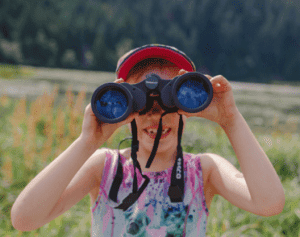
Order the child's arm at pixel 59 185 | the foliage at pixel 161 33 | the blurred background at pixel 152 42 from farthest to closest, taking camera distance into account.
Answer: the foliage at pixel 161 33
the blurred background at pixel 152 42
the child's arm at pixel 59 185

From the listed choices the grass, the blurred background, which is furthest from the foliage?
the grass

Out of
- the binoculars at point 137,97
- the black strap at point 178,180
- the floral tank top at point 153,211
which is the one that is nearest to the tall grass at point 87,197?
the floral tank top at point 153,211

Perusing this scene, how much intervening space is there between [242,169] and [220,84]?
415 mm

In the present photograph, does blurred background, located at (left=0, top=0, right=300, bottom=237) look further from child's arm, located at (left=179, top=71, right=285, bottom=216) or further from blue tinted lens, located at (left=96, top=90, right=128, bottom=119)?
blue tinted lens, located at (left=96, top=90, right=128, bottom=119)

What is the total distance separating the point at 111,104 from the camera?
4.12ft

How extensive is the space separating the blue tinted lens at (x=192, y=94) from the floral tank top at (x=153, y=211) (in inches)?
15.5

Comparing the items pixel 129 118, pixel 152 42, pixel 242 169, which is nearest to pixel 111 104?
pixel 129 118

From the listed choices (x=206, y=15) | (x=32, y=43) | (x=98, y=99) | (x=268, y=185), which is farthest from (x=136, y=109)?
(x=206, y=15)

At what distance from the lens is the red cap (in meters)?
1.42

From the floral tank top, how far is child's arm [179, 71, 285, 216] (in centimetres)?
14

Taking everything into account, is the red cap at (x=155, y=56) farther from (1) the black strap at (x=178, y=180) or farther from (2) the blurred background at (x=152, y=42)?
(2) the blurred background at (x=152, y=42)

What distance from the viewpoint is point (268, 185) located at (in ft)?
3.82

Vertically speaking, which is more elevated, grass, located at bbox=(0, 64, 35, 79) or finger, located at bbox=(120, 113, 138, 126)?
grass, located at bbox=(0, 64, 35, 79)

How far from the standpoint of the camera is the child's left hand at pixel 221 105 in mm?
1250
